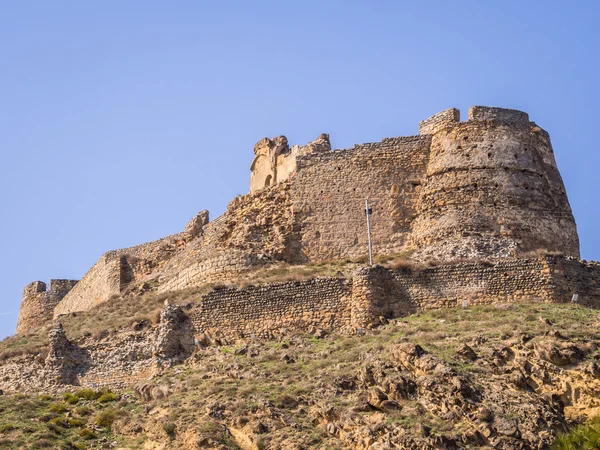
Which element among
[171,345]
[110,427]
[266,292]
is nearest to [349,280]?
[266,292]

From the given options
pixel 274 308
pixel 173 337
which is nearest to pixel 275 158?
pixel 274 308

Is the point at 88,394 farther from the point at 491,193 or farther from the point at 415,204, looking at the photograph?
the point at 491,193

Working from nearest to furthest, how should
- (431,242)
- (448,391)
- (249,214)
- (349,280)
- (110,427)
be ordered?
(448,391) → (110,427) → (349,280) → (431,242) → (249,214)

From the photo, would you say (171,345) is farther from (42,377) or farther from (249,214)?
(249,214)

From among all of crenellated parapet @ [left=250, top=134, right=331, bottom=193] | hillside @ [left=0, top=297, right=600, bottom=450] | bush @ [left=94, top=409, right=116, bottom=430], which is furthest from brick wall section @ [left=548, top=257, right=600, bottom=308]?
bush @ [left=94, top=409, right=116, bottom=430]

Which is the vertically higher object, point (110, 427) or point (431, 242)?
point (431, 242)

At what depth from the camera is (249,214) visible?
41531mm

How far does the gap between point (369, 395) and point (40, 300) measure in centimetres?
2691

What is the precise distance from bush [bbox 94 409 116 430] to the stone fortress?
172 inches

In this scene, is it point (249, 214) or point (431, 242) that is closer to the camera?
point (431, 242)

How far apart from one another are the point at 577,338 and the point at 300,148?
14.4m

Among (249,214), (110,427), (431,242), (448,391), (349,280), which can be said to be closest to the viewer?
(448,391)

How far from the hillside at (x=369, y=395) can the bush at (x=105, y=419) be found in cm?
5

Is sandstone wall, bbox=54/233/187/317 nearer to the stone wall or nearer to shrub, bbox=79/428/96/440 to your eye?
the stone wall
